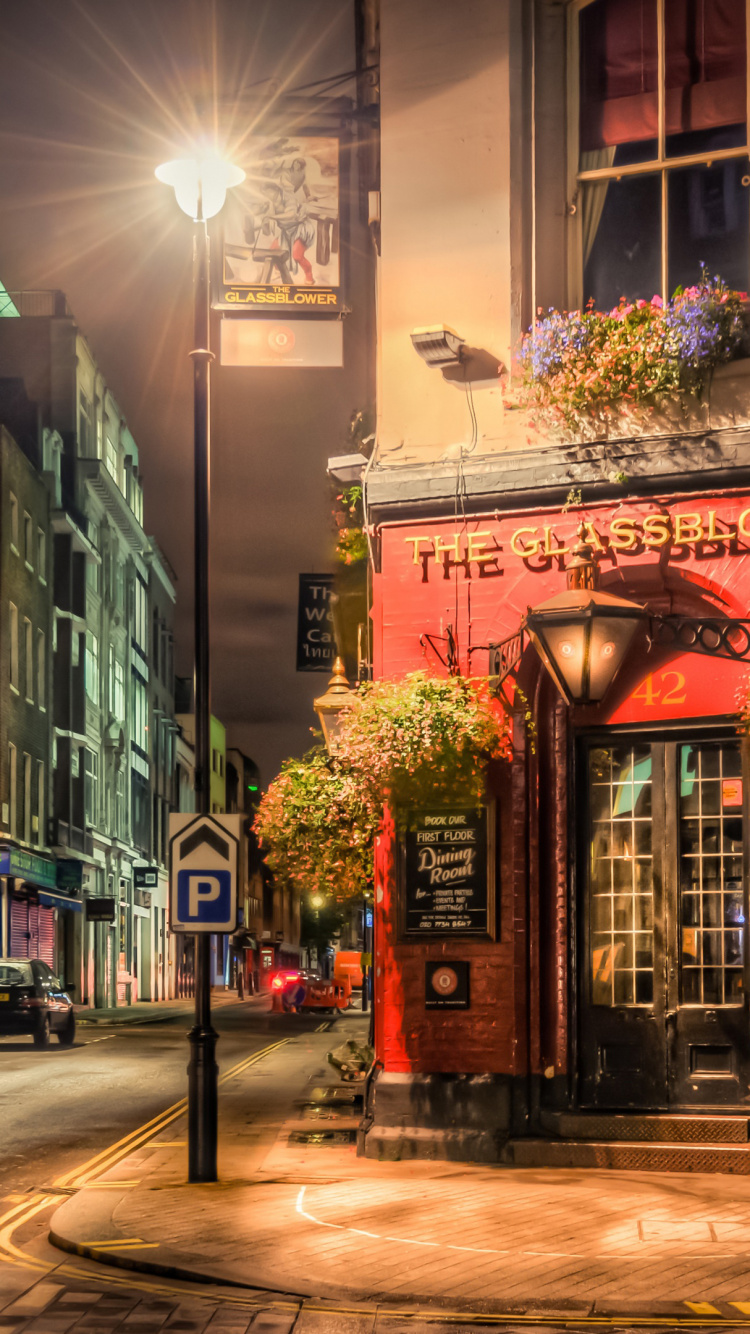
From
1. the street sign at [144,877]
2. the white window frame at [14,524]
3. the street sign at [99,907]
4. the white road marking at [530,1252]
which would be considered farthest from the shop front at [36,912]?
the white road marking at [530,1252]

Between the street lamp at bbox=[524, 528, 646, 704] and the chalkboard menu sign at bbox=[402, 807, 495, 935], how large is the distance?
5.08 ft

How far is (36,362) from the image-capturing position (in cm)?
5191

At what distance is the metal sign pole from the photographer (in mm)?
10695

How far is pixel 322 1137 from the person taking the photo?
13.6m

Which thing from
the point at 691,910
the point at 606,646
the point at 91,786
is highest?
the point at 91,786

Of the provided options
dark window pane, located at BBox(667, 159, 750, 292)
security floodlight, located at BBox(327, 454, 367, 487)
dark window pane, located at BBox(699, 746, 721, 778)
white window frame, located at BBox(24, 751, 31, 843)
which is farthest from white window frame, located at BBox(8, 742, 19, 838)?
dark window pane, located at BBox(699, 746, 721, 778)

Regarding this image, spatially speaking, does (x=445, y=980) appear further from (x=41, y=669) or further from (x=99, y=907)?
(x=99, y=907)

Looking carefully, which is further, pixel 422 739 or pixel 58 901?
pixel 58 901

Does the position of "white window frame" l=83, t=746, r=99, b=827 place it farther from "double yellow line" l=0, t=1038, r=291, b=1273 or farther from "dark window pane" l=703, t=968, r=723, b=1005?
"dark window pane" l=703, t=968, r=723, b=1005

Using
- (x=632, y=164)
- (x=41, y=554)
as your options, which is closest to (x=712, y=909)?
(x=632, y=164)

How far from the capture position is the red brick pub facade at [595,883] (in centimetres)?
1145

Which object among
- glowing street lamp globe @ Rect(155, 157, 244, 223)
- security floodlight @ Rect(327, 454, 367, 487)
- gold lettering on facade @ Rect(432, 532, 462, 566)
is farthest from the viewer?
security floodlight @ Rect(327, 454, 367, 487)

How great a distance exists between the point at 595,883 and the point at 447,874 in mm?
1090

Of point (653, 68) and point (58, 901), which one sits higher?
point (653, 68)
